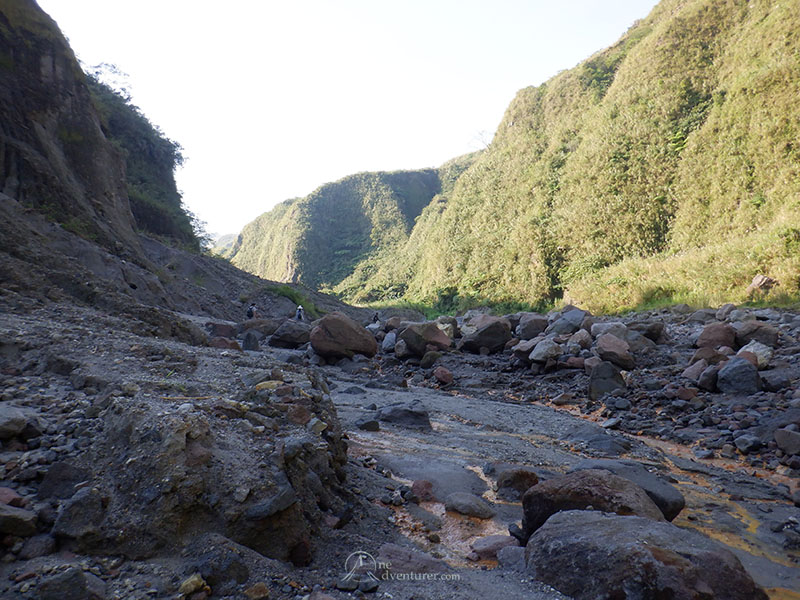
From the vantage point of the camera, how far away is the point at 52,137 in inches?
410

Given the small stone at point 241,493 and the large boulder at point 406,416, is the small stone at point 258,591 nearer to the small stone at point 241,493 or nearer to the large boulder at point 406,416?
the small stone at point 241,493

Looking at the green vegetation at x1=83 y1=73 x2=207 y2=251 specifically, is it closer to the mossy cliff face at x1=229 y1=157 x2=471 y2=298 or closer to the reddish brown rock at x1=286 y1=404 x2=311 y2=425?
the reddish brown rock at x1=286 y1=404 x2=311 y2=425

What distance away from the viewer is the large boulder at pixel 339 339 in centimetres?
1092

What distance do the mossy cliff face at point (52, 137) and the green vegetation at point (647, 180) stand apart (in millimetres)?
16268

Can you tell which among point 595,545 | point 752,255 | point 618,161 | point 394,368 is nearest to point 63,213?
point 394,368

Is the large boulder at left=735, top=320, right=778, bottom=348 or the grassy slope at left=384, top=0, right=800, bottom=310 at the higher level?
the grassy slope at left=384, top=0, right=800, bottom=310

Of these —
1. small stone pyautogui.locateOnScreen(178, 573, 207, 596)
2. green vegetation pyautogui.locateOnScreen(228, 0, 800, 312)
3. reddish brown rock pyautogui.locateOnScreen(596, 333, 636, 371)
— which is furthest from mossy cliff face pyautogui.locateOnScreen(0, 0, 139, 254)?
green vegetation pyautogui.locateOnScreen(228, 0, 800, 312)

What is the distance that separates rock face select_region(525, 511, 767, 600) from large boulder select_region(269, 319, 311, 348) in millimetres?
10003

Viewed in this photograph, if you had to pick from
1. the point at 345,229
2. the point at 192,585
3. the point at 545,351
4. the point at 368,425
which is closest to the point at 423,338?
the point at 545,351

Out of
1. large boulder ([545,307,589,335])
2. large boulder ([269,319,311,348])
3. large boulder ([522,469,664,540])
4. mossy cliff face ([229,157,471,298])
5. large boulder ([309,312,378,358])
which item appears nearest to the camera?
large boulder ([522,469,664,540])

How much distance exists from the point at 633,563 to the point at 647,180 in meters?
28.4

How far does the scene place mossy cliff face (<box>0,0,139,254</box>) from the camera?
9039mm

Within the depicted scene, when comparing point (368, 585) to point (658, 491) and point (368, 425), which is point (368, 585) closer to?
point (658, 491)

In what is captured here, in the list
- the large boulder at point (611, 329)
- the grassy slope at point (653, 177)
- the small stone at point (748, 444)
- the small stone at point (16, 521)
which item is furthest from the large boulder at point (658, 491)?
the grassy slope at point (653, 177)
